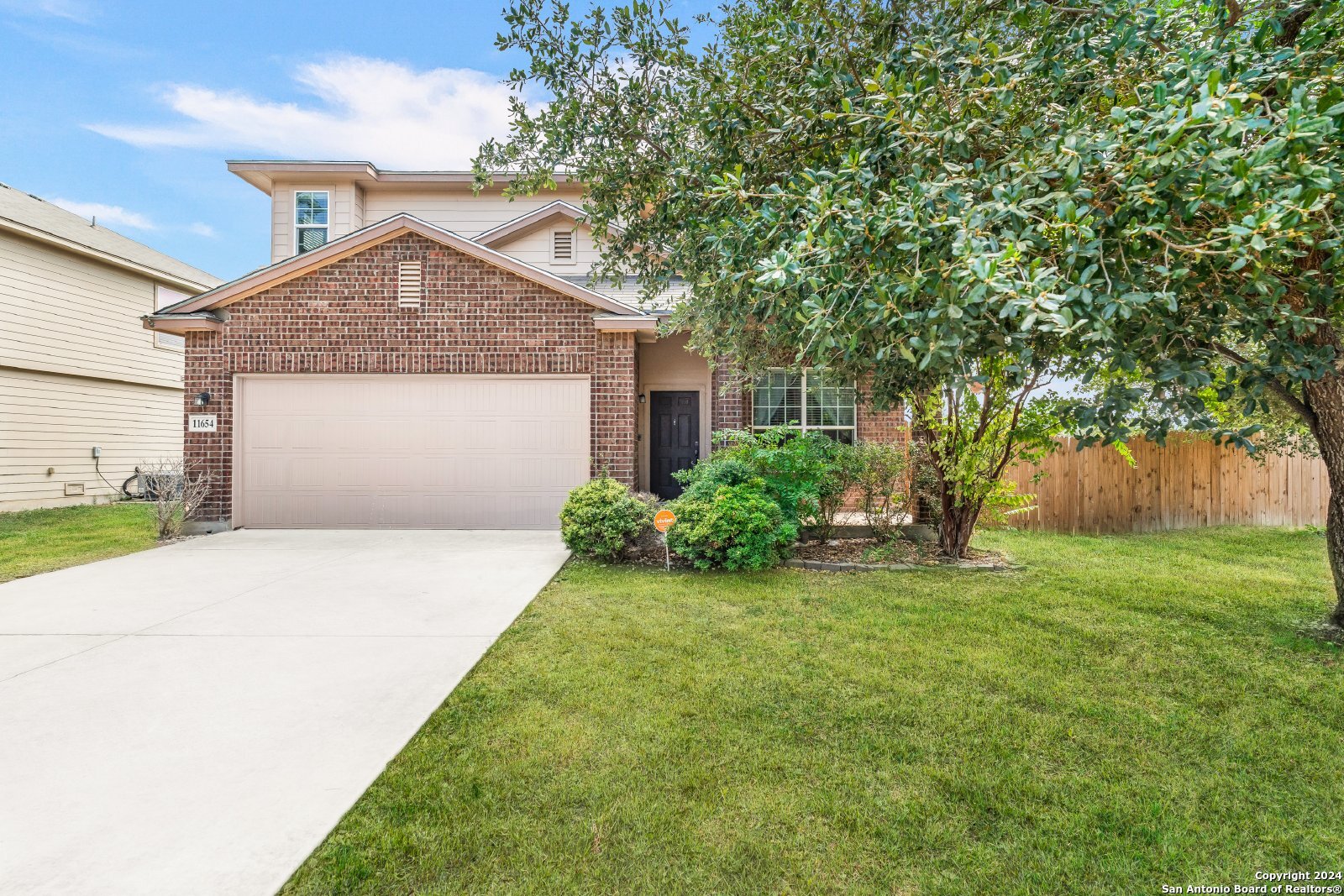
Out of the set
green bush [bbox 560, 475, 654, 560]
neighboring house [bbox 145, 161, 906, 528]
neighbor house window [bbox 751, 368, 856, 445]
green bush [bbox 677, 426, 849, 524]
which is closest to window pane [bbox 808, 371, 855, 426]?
neighbor house window [bbox 751, 368, 856, 445]

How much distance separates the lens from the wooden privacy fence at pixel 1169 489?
939 centimetres

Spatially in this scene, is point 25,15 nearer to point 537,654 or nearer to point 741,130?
point 741,130

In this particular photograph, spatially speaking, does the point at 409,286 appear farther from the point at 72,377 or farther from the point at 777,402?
the point at 72,377

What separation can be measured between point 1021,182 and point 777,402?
7090mm

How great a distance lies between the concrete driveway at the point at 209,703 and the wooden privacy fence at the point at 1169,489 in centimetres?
777

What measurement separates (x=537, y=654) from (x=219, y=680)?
1812 mm

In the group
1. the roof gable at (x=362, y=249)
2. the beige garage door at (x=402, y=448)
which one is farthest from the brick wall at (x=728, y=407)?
the beige garage door at (x=402, y=448)

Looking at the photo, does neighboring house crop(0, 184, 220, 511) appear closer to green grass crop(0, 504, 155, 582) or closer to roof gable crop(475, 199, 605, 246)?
green grass crop(0, 504, 155, 582)

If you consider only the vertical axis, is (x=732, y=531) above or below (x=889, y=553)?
above

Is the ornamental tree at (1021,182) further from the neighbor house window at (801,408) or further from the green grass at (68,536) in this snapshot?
the green grass at (68,536)

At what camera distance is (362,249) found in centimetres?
884

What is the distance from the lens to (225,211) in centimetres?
1744

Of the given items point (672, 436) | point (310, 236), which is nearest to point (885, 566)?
point (672, 436)

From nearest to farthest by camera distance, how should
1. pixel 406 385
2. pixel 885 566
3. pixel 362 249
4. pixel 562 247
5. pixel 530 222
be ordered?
pixel 885 566 < pixel 362 249 < pixel 406 385 < pixel 530 222 < pixel 562 247
